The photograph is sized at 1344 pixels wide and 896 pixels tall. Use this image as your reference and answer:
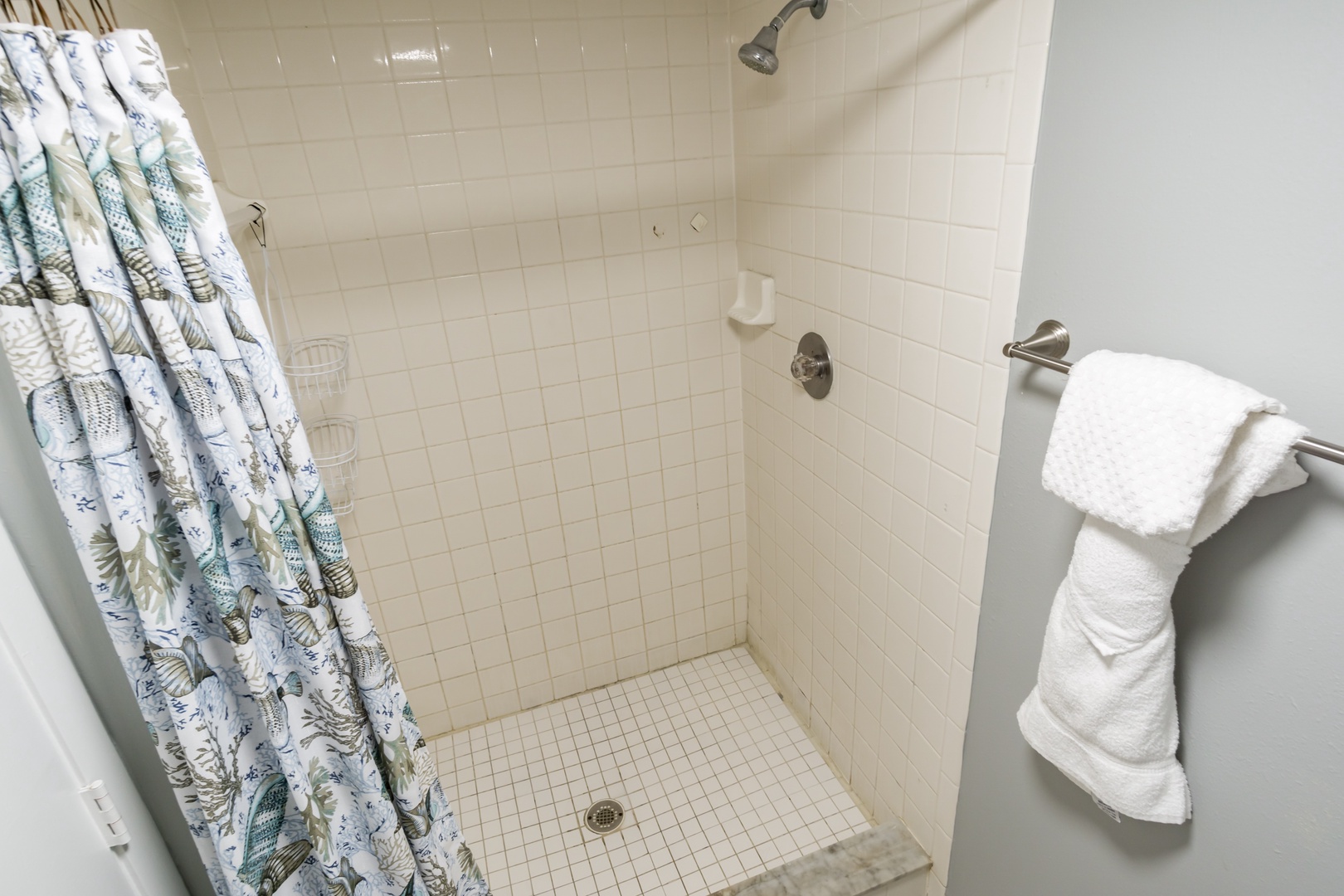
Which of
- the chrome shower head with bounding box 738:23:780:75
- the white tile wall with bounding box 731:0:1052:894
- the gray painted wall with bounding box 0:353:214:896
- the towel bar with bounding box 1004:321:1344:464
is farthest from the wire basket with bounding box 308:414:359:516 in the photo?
the towel bar with bounding box 1004:321:1344:464

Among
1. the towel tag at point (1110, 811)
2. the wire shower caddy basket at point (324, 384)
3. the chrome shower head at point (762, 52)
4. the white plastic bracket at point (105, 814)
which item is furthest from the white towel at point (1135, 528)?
the wire shower caddy basket at point (324, 384)

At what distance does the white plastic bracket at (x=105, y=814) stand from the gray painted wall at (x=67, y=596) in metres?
0.09

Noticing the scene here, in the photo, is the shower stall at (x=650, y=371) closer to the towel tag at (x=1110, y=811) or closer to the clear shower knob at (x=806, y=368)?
the clear shower knob at (x=806, y=368)

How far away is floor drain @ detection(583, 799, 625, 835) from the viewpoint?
1841 mm

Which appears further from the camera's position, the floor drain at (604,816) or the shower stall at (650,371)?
the floor drain at (604,816)

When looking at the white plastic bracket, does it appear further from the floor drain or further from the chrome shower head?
the chrome shower head

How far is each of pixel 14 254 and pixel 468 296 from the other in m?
1.09

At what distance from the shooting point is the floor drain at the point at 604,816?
1841 millimetres

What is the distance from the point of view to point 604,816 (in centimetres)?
187

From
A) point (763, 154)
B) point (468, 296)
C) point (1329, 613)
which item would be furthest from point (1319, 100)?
point (468, 296)

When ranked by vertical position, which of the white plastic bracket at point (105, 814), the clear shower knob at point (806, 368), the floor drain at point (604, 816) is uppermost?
the clear shower knob at point (806, 368)

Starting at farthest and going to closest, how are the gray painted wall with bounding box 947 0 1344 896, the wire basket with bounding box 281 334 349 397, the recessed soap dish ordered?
the recessed soap dish
the wire basket with bounding box 281 334 349 397
the gray painted wall with bounding box 947 0 1344 896

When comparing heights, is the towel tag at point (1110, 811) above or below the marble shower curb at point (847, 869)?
above

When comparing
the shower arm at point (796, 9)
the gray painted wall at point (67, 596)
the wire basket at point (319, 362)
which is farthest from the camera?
the wire basket at point (319, 362)
